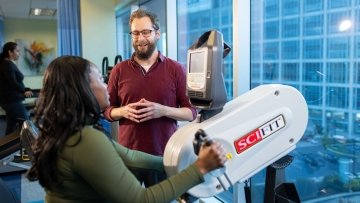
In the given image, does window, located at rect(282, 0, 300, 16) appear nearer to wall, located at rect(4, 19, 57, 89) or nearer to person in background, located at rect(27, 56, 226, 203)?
person in background, located at rect(27, 56, 226, 203)

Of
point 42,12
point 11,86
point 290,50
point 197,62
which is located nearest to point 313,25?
point 290,50

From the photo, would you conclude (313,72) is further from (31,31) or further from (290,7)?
(31,31)

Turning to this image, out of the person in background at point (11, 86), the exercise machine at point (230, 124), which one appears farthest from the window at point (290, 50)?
the person in background at point (11, 86)

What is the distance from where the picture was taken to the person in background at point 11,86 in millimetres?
4344

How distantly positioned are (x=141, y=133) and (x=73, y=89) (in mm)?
773

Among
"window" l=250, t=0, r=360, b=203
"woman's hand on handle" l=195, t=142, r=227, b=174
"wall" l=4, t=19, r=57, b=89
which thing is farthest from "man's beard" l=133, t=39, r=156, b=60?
"wall" l=4, t=19, r=57, b=89

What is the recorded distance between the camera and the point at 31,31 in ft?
29.0

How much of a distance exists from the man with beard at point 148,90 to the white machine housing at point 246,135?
59 centimetres

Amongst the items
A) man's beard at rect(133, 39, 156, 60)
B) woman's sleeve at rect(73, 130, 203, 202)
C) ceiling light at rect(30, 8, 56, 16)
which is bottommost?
woman's sleeve at rect(73, 130, 203, 202)

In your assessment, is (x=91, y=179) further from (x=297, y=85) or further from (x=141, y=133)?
(x=297, y=85)

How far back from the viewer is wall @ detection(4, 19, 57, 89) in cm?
864

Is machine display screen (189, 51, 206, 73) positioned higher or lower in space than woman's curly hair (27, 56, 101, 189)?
higher

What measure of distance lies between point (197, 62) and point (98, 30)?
4180 mm

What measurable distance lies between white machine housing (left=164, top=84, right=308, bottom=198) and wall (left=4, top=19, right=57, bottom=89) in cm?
829
